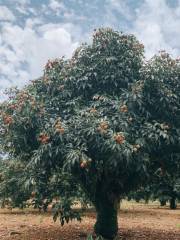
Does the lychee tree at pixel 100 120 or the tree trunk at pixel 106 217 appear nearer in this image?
the lychee tree at pixel 100 120

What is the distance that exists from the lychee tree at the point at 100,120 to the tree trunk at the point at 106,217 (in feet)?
0.12

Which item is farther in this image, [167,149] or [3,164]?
[3,164]

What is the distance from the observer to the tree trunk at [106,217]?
53.2 ft

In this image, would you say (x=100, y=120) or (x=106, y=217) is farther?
(x=106, y=217)

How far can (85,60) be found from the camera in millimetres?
16188

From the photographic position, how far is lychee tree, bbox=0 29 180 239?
43.6 feet

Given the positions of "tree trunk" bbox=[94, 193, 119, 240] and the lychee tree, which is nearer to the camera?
the lychee tree

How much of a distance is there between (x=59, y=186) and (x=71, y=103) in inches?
113

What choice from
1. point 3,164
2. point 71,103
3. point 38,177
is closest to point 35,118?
point 71,103

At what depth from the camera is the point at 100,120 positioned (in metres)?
13.3

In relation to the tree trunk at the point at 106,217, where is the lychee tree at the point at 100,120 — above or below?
above

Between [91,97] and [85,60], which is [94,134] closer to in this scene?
[91,97]

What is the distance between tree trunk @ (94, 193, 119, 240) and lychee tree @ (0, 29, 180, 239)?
35 mm

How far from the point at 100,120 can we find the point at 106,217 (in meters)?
4.61
